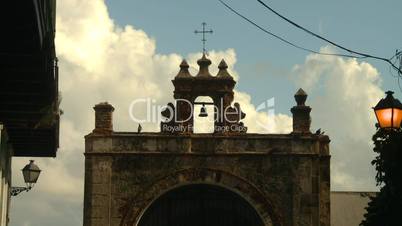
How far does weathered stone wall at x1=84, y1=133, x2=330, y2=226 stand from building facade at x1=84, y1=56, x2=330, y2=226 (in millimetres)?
33

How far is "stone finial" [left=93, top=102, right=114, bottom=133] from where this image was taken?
29.6 metres

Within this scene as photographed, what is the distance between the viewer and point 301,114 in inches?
1183

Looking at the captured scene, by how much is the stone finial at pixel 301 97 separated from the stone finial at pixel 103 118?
6157mm

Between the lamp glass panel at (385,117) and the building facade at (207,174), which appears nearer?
the lamp glass panel at (385,117)

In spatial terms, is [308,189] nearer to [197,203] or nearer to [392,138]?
[197,203]

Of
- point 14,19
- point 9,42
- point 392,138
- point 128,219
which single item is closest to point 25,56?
point 9,42

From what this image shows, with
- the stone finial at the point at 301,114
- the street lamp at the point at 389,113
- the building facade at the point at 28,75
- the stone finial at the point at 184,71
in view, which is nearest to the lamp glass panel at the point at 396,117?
the street lamp at the point at 389,113

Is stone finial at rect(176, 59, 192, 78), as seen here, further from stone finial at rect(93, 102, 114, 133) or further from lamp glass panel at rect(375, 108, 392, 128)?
lamp glass panel at rect(375, 108, 392, 128)

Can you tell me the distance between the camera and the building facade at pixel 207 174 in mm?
29359

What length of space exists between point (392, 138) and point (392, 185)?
2.00ft

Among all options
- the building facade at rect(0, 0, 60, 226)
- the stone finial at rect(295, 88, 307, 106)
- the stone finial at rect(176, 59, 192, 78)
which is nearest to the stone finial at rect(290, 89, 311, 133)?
the stone finial at rect(295, 88, 307, 106)

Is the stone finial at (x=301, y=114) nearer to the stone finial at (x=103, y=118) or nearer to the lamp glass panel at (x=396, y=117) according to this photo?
the stone finial at (x=103, y=118)

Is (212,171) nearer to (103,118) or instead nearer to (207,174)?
(207,174)

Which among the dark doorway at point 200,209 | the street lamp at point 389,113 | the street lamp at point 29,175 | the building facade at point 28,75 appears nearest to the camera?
the building facade at point 28,75
